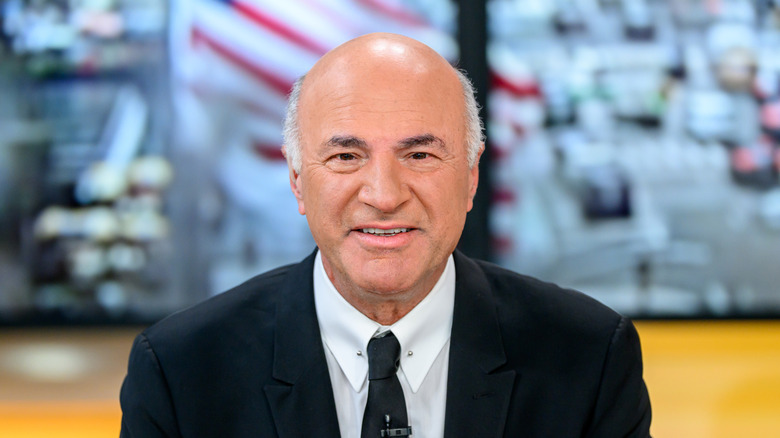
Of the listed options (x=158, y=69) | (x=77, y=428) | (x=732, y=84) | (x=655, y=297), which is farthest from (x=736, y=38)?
(x=77, y=428)

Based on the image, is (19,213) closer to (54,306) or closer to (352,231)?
(54,306)

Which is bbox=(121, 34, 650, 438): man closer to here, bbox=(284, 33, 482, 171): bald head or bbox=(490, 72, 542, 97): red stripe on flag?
bbox=(284, 33, 482, 171): bald head

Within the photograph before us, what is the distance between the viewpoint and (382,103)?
143 cm

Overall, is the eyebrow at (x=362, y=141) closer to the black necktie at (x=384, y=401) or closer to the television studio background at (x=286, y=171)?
the black necktie at (x=384, y=401)

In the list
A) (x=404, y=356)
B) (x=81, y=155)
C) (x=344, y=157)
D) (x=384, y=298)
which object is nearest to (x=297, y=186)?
(x=344, y=157)

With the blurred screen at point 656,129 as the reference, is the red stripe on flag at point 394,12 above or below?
above

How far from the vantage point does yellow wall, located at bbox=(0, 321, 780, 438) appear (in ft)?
9.77

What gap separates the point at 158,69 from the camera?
12.6ft

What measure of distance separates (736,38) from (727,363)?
4.86 ft

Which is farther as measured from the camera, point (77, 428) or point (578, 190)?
point (578, 190)

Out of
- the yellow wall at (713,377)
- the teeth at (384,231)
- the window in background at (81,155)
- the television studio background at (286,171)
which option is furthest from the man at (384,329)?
the window in background at (81,155)

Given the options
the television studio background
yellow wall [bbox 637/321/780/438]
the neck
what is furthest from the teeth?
the television studio background

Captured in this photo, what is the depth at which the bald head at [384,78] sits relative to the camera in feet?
4.75

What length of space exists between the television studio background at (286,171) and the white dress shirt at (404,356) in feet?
7.42
